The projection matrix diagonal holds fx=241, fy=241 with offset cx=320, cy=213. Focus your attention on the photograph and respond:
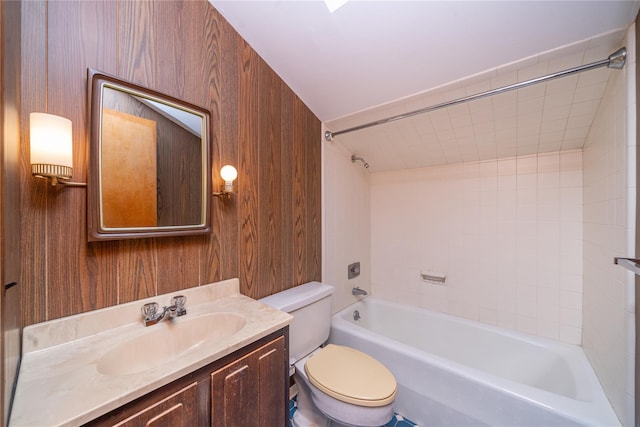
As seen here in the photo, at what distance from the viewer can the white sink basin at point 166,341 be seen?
2.82 feet

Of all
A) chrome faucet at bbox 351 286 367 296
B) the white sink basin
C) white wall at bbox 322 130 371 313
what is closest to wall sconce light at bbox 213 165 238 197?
the white sink basin

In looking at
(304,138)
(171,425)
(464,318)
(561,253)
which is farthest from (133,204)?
(561,253)

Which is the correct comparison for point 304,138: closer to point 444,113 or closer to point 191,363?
point 444,113

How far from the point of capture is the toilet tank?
1441 millimetres

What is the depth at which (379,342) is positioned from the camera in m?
1.63

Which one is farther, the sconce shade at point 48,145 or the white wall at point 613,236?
the white wall at point 613,236

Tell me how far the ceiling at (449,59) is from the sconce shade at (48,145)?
1.00m

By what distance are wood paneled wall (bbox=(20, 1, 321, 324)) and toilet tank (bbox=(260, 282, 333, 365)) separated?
0.11 m

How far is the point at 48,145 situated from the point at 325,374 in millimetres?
1457

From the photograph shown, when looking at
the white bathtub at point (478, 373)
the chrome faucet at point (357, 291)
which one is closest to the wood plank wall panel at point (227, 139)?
the white bathtub at point (478, 373)

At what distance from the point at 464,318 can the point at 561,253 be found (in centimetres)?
85

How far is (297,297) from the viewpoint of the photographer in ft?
4.96

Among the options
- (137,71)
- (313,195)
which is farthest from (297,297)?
(137,71)

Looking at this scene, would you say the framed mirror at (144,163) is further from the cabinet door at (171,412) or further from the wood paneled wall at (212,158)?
the cabinet door at (171,412)
